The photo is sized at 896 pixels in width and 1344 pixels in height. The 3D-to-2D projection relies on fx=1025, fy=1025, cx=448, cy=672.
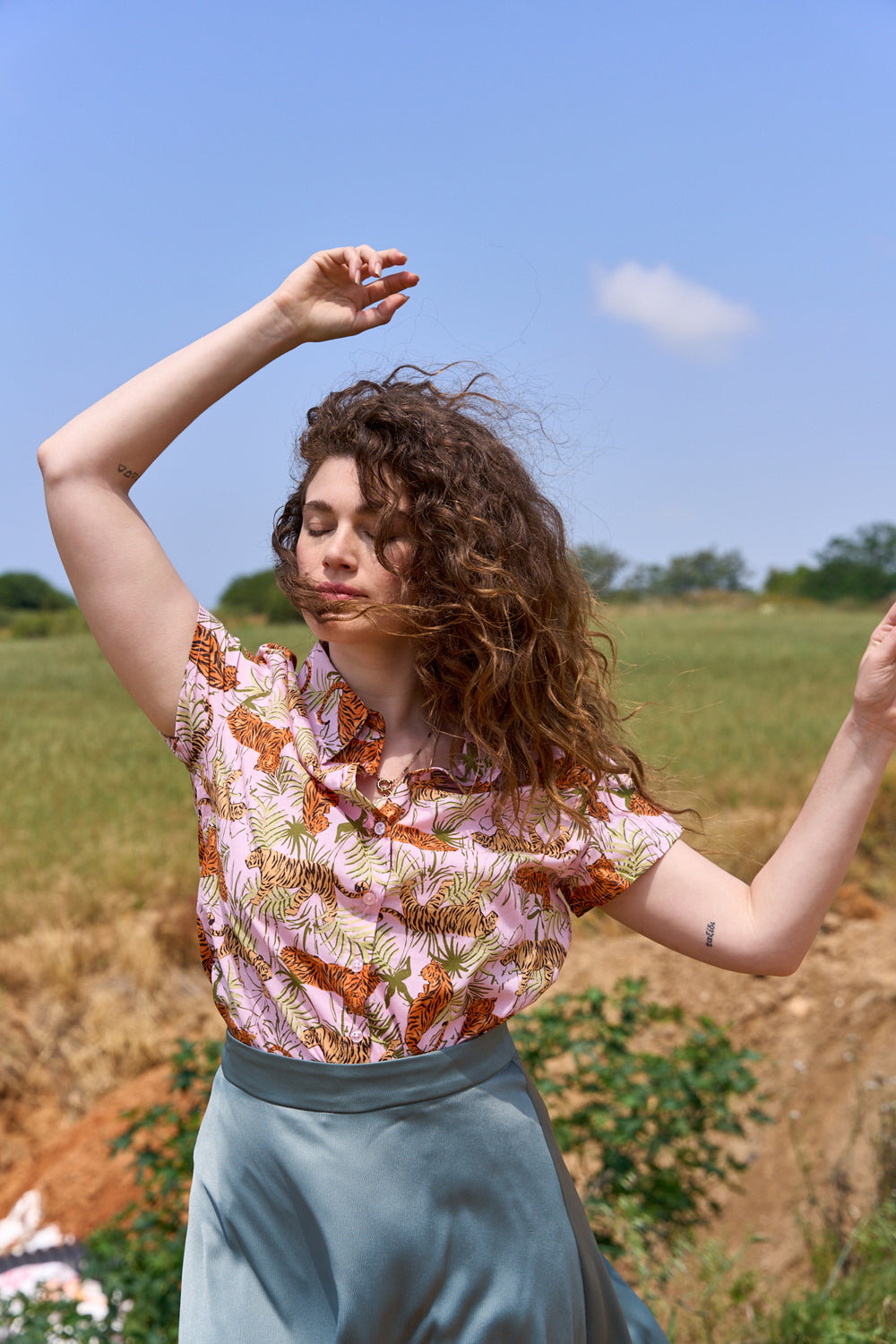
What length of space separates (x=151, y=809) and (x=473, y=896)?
5.51 m

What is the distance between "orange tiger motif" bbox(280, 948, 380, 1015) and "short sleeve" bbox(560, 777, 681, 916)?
33cm

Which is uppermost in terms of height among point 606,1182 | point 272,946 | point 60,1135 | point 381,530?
point 381,530

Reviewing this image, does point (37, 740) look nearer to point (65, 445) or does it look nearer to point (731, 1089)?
point (731, 1089)

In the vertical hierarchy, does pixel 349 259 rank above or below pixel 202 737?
above

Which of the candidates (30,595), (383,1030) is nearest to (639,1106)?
(383,1030)

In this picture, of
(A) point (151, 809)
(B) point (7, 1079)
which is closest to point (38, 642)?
(A) point (151, 809)

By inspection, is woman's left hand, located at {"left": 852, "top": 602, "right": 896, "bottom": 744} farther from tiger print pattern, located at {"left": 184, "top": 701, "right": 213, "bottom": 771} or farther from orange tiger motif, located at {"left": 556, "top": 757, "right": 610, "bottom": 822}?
tiger print pattern, located at {"left": 184, "top": 701, "right": 213, "bottom": 771}

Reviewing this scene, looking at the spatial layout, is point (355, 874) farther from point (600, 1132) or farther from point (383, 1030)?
point (600, 1132)

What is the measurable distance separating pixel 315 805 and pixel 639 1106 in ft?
5.90

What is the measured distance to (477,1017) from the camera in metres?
1.37

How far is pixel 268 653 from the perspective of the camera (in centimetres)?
155

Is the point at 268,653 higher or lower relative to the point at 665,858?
higher

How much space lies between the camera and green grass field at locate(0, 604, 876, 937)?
4867 mm

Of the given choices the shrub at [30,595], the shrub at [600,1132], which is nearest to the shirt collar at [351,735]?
the shrub at [600,1132]
